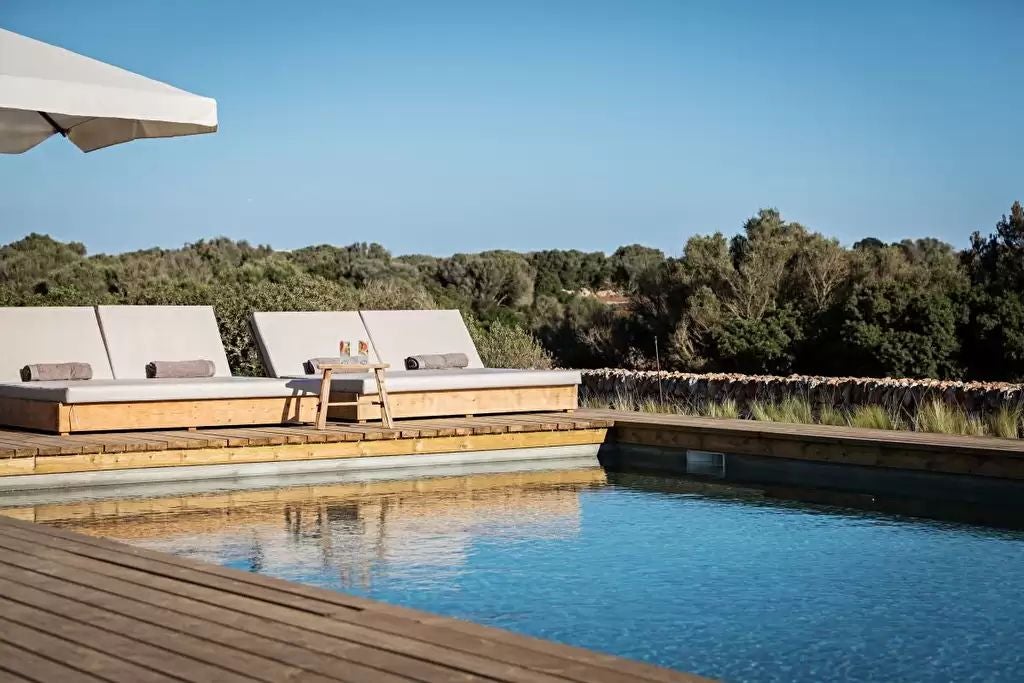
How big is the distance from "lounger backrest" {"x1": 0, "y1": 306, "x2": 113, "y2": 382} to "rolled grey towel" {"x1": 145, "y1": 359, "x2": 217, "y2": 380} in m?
0.33

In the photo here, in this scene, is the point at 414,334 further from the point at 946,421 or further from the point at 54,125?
the point at 54,125

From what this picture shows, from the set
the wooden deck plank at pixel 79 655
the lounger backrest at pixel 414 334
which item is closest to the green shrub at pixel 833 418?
the lounger backrest at pixel 414 334

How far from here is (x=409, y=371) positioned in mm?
9469

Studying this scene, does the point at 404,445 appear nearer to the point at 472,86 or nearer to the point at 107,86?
the point at 107,86

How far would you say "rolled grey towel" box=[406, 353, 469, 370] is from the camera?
32.1 feet

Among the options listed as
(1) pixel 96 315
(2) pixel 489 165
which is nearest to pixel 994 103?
(2) pixel 489 165

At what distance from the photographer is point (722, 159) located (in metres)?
19.2

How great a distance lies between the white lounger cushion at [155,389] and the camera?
7.62 meters

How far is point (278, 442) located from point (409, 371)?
1931 millimetres

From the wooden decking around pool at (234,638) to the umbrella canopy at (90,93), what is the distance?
1739 millimetres

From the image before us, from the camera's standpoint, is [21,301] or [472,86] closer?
[21,301]

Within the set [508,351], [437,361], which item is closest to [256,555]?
[437,361]

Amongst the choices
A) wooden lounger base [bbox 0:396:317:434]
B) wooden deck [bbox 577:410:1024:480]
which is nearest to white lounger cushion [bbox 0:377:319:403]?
wooden lounger base [bbox 0:396:317:434]

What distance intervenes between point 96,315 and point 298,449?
2.37 m
